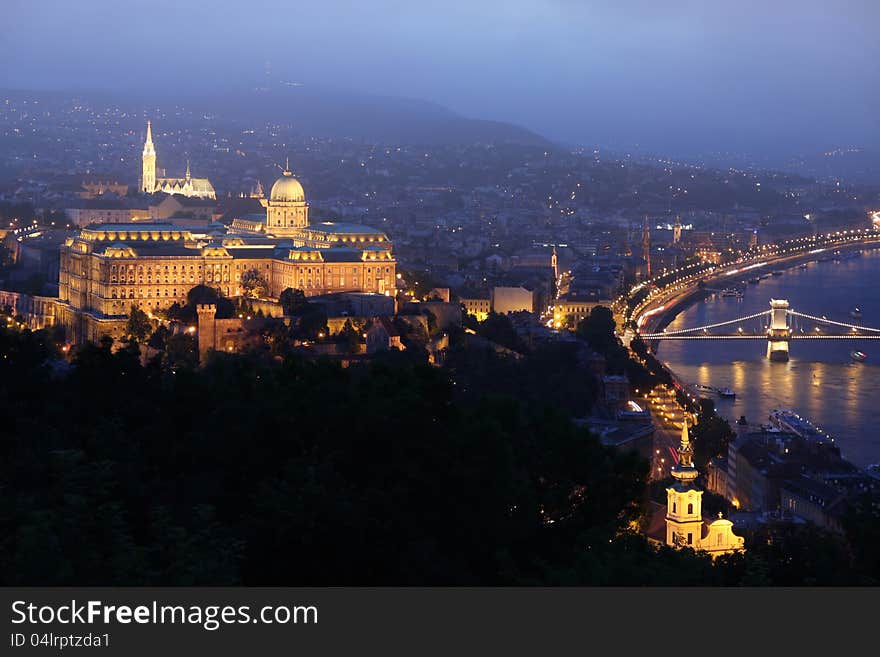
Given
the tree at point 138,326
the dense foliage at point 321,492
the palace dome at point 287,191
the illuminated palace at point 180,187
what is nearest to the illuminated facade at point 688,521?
the dense foliage at point 321,492

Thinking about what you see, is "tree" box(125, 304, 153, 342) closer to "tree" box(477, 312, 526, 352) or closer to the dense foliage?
"tree" box(477, 312, 526, 352)

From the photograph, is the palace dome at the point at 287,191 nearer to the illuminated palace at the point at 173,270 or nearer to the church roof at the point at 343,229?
the church roof at the point at 343,229

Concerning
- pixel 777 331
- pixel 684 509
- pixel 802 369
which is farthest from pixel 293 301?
pixel 777 331

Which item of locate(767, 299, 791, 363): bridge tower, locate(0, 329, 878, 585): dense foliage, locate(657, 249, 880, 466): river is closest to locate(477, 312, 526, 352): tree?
locate(657, 249, 880, 466): river

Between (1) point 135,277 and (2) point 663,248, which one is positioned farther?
(2) point 663,248

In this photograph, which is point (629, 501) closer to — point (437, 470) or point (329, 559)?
point (437, 470)
